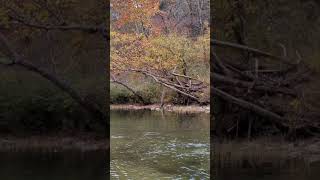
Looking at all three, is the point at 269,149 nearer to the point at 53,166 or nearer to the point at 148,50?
the point at 53,166

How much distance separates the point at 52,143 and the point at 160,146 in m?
1.97

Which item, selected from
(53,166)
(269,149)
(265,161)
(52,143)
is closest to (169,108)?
(52,143)

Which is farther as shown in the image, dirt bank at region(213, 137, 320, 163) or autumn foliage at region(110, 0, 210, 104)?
autumn foliage at region(110, 0, 210, 104)

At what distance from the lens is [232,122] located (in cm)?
704

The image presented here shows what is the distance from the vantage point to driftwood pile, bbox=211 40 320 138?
6641mm

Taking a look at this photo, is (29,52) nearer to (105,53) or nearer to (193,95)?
(105,53)

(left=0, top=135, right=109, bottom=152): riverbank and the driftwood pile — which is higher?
the driftwood pile

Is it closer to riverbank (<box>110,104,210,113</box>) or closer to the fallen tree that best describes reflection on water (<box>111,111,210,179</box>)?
riverbank (<box>110,104,210,113</box>)

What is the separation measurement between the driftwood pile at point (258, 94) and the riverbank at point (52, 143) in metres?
1.82

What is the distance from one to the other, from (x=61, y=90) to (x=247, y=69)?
280 cm

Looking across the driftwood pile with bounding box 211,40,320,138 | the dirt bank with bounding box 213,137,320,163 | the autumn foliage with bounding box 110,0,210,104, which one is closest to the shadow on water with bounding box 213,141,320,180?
the dirt bank with bounding box 213,137,320,163

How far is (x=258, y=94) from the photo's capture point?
7055 millimetres

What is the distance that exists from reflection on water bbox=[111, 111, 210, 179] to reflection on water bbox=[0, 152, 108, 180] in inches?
9.7

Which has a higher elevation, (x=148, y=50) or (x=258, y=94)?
(x=148, y=50)
